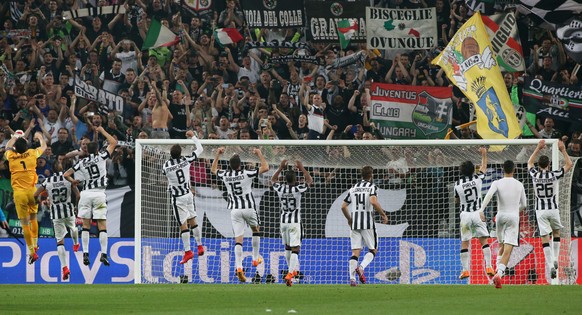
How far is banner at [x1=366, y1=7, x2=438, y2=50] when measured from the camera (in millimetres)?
24844

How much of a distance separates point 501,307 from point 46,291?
8007 mm

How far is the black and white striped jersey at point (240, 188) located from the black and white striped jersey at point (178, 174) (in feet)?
2.39

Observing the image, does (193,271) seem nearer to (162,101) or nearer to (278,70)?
(162,101)

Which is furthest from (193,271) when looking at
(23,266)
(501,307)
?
(501,307)

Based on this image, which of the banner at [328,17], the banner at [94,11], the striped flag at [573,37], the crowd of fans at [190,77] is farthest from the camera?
the banner at [94,11]

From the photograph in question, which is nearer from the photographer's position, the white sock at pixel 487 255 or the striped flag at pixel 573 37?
the white sock at pixel 487 255

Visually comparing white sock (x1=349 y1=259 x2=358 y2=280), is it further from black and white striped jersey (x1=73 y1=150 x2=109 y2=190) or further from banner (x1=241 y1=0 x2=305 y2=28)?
banner (x1=241 y1=0 x2=305 y2=28)

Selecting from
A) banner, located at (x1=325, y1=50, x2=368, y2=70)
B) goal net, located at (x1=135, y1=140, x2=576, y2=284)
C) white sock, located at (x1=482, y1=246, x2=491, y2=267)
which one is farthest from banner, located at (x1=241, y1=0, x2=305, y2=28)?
white sock, located at (x1=482, y1=246, x2=491, y2=267)

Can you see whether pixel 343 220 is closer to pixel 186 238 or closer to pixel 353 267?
pixel 353 267

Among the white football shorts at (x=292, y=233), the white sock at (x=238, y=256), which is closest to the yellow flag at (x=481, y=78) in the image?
the white football shorts at (x=292, y=233)

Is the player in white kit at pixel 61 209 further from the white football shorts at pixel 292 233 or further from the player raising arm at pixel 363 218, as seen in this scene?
the player raising arm at pixel 363 218

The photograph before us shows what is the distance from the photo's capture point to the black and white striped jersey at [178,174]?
20062 mm

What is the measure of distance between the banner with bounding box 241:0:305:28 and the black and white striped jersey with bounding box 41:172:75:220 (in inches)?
264

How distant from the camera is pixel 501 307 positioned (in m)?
12.8
